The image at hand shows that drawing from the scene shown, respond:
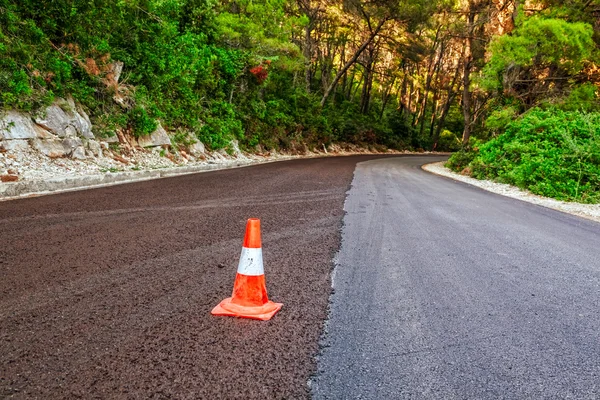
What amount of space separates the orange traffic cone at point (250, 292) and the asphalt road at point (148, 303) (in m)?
0.08

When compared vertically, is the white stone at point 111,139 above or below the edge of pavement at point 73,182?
above

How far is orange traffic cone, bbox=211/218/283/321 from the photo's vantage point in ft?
8.39

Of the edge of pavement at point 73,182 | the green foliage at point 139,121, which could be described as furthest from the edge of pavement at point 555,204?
the green foliage at point 139,121

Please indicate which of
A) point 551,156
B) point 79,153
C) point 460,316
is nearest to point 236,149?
point 79,153

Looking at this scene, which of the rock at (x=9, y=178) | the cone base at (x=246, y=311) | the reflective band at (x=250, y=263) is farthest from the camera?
the rock at (x=9, y=178)

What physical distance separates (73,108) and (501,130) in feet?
55.0

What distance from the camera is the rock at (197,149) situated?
43.5 feet

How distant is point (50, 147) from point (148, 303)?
699 cm

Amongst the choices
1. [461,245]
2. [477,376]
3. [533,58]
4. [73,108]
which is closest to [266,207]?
[461,245]

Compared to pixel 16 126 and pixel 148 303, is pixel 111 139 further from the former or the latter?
pixel 148 303

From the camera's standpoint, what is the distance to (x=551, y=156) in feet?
37.2

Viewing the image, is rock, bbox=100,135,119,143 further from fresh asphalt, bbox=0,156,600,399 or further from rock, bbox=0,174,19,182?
fresh asphalt, bbox=0,156,600,399

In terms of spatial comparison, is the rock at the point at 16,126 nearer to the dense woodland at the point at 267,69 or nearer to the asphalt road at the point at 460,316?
the dense woodland at the point at 267,69

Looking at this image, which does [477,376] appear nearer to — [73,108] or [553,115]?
[73,108]
